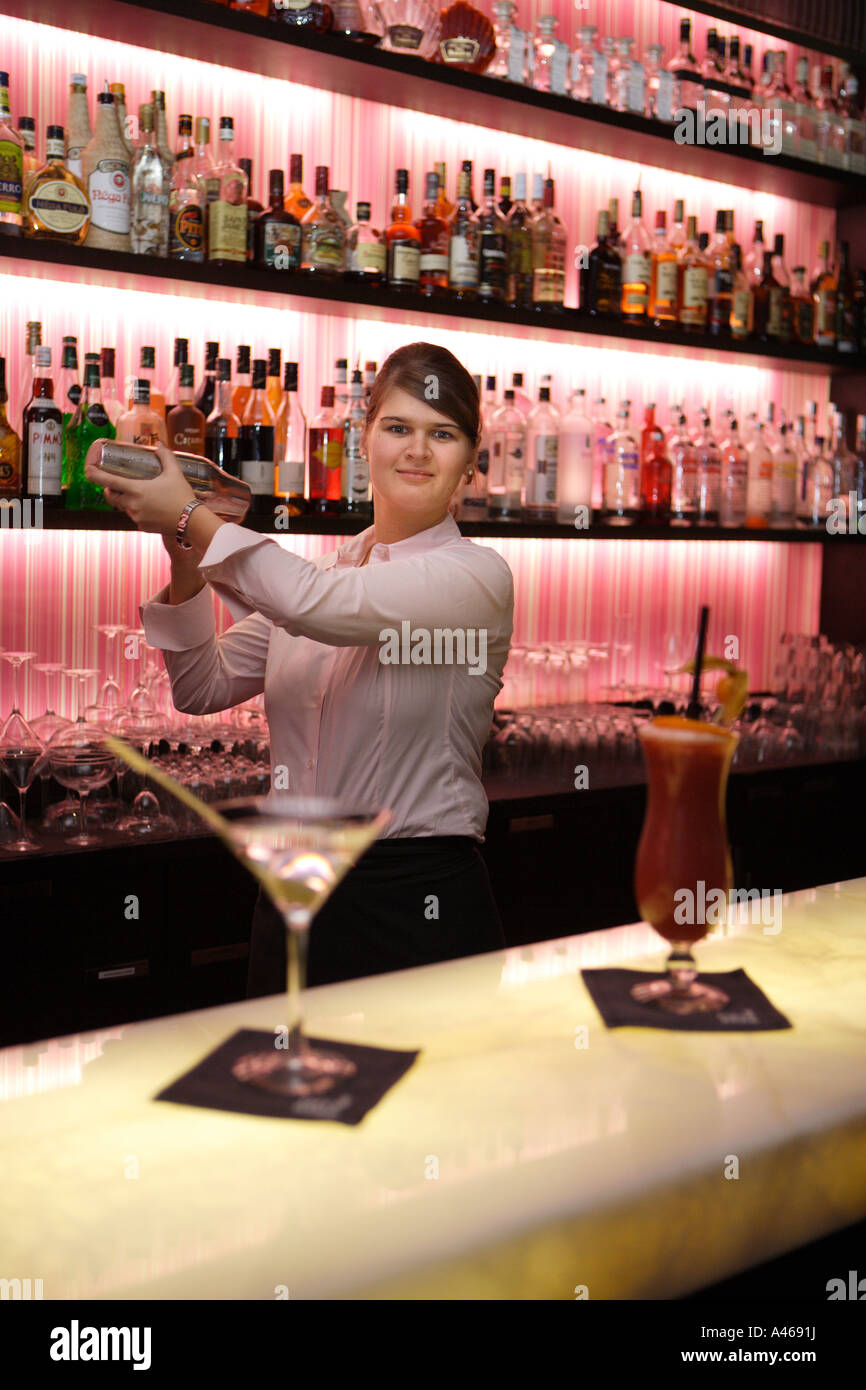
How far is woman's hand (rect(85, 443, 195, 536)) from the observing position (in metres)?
1.58

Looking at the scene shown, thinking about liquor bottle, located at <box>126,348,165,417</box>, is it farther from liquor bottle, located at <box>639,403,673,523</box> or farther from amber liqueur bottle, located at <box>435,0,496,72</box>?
liquor bottle, located at <box>639,403,673,523</box>

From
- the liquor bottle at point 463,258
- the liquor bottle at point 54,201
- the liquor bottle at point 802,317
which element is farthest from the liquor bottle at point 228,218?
the liquor bottle at point 802,317

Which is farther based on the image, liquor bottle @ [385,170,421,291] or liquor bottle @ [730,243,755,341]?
liquor bottle @ [730,243,755,341]

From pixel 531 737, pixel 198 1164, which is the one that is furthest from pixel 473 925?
pixel 531 737

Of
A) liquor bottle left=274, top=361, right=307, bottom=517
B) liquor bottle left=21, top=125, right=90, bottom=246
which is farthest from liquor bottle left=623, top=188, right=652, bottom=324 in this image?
liquor bottle left=21, top=125, right=90, bottom=246

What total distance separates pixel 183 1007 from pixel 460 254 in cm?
171

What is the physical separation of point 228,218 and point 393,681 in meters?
1.18

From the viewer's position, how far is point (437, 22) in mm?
2914

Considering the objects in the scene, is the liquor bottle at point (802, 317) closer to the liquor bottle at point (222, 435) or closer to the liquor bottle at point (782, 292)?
the liquor bottle at point (782, 292)

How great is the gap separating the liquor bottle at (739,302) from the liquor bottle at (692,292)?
0.40 feet

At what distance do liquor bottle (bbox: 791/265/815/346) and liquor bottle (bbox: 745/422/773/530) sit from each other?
1.03 ft

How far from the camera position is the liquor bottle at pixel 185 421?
2.64 metres

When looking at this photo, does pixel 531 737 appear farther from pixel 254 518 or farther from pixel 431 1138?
pixel 431 1138

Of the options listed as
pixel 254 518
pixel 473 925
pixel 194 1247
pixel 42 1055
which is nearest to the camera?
pixel 194 1247
